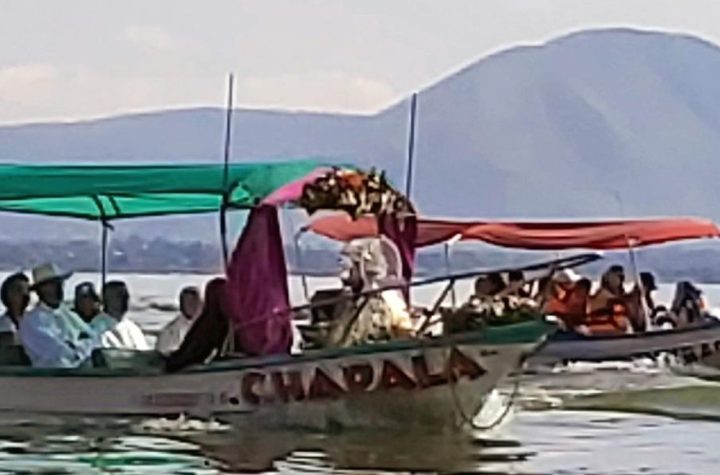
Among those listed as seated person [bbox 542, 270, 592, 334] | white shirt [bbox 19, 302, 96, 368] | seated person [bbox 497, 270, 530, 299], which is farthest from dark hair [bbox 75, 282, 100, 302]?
seated person [bbox 542, 270, 592, 334]

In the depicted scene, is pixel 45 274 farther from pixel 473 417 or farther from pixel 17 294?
pixel 473 417

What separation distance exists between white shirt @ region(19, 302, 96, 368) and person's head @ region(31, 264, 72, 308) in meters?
0.07

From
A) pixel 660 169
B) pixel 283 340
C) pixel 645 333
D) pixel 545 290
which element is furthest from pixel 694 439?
pixel 660 169

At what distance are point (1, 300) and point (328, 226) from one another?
6.76 m

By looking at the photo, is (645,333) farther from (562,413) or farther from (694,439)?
(694,439)

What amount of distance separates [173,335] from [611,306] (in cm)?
821

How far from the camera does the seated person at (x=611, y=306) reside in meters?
25.5

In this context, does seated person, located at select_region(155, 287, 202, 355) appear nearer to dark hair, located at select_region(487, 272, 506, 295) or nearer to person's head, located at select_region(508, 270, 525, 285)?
person's head, located at select_region(508, 270, 525, 285)

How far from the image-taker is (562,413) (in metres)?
20.8

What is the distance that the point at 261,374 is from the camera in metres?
17.4

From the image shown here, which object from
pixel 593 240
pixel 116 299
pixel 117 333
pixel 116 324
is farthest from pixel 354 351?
pixel 593 240

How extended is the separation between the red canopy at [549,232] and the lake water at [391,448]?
14.6 feet

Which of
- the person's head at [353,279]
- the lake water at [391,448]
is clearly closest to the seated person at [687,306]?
the lake water at [391,448]

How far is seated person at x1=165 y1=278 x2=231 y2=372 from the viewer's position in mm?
17781
